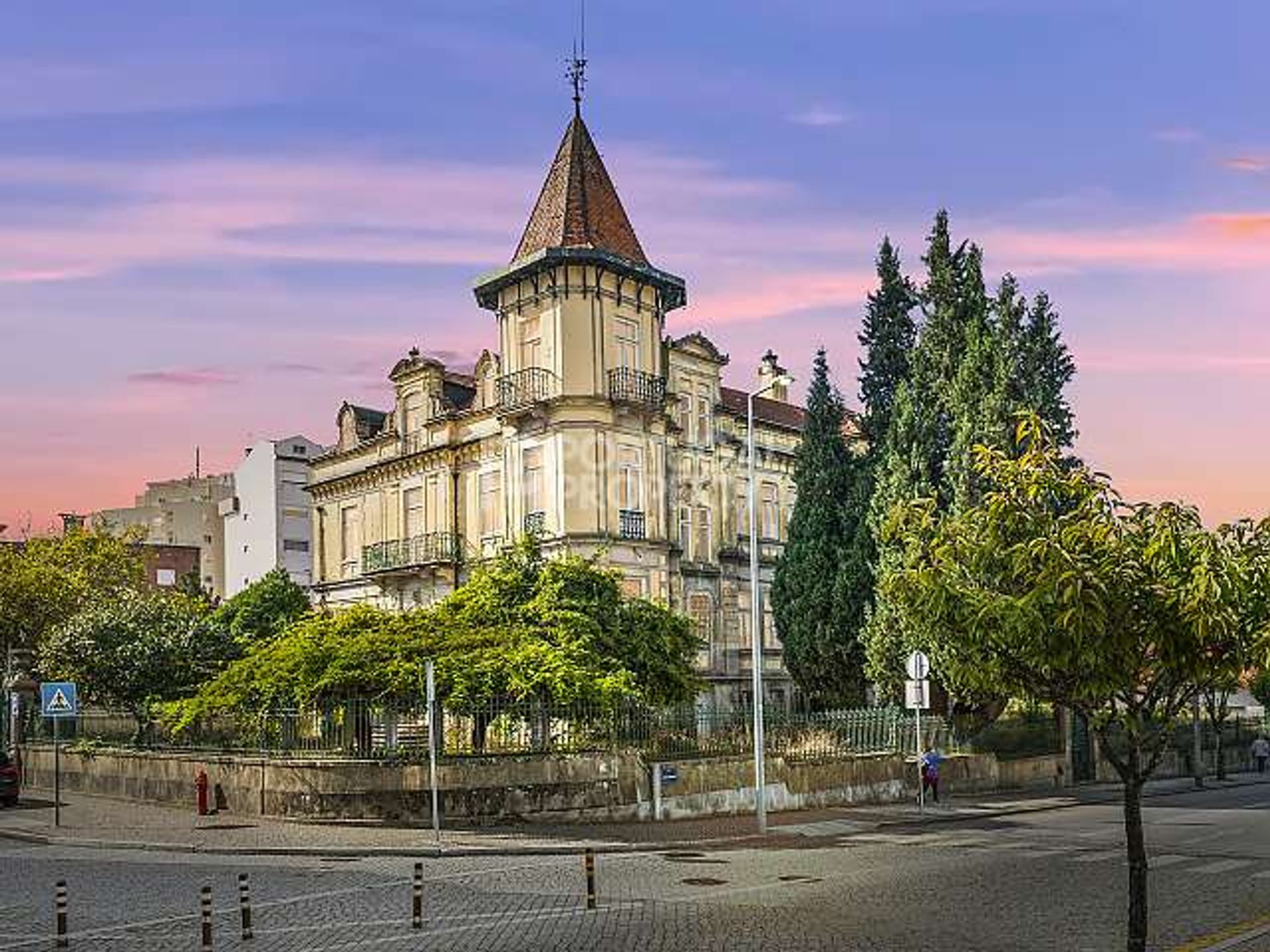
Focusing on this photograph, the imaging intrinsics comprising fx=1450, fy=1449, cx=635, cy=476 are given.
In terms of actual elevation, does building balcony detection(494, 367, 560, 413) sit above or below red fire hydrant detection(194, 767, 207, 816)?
above

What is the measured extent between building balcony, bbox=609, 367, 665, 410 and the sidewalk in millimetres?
17363

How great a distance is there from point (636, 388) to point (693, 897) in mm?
30622

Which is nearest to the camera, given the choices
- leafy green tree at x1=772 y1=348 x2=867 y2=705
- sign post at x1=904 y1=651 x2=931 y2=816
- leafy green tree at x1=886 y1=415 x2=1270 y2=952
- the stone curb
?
leafy green tree at x1=886 y1=415 x2=1270 y2=952

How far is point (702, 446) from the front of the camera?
53.2 m

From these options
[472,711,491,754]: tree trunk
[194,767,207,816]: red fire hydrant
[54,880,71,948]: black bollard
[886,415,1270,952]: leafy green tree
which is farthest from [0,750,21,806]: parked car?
[886,415,1270,952]: leafy green tree

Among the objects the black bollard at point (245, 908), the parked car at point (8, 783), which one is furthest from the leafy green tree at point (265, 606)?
the black bollard at point (245, 908)

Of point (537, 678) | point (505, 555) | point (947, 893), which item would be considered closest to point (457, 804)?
point (537, 678)

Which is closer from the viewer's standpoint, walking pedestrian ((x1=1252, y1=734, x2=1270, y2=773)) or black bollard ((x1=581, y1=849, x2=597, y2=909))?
black bollard ((x1=581, y1=849, x2=597, y2=909))

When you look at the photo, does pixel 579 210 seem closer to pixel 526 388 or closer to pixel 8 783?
pixel 526 388

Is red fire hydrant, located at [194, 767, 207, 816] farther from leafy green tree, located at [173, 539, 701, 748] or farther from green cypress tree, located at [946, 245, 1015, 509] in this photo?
green cypress tree, located at [946, 245, 1015, 509]

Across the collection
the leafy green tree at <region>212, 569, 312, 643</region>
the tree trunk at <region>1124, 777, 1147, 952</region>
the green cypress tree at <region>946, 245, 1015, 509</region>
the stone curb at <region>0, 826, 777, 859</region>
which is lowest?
the stone curb at <region>0, 826, 777, 859</region>

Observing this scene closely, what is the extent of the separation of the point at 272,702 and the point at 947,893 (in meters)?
17.6

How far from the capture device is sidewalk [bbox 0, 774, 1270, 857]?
25.6 meters

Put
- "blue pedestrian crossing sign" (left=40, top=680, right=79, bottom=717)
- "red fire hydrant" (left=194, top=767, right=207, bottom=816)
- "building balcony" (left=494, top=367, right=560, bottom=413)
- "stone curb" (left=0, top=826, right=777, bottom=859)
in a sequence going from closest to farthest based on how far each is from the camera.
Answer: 1. "stone curb" (left=0, top=826, right=777, bottom=859)
2. "blue pedestrian crossing sign" (left=40, top=680, right=79, bottom=717)
3. "red fire hydrant" (left=194, top=767, right=207, bottom=816)
4. "building balcony" (left=494, top=367, right=560, bottom=413)
